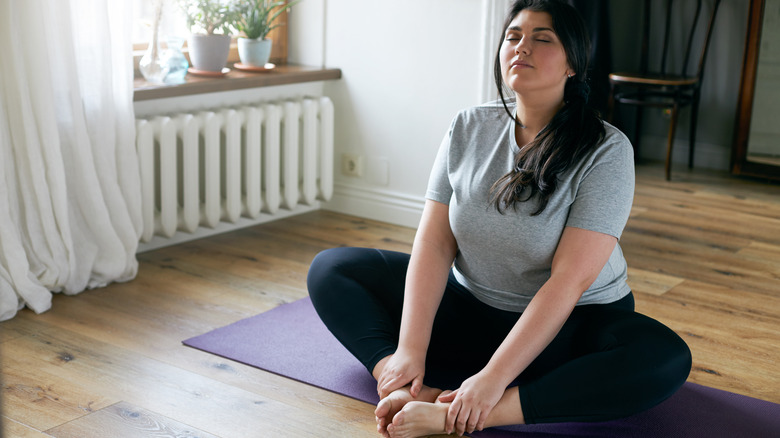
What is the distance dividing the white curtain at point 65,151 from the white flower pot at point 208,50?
0.48 meters

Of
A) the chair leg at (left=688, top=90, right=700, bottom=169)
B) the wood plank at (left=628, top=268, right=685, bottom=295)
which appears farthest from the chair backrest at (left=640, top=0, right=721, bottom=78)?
the wood plank at (left=628, top=268, right=685, bottom=295)

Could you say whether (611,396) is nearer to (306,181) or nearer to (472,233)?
(472,233)

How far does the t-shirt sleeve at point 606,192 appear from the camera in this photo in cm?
157

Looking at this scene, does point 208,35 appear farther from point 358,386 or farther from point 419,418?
point 419,418

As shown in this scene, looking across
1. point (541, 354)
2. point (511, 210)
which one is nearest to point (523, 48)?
point (511, 210)

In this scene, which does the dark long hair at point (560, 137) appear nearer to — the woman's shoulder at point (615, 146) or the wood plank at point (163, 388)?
the woman's shoulder at point (615, 146)

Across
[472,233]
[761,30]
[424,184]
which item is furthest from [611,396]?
[761,30]

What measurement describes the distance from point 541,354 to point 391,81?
1.72 m

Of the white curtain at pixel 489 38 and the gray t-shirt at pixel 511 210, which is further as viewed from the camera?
the white curtain at pixel 489 38

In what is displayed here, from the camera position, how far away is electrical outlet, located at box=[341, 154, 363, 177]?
3395mm

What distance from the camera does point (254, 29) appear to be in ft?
10.1

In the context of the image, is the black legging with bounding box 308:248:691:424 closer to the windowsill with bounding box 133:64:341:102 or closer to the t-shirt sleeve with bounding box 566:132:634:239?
the t-shirt sleeve with bounding box 566:132:634:239

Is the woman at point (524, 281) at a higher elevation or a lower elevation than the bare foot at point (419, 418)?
higher

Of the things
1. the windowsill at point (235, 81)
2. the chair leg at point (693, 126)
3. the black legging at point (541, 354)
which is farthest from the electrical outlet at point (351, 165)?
the chair leg at point (693, 126)
